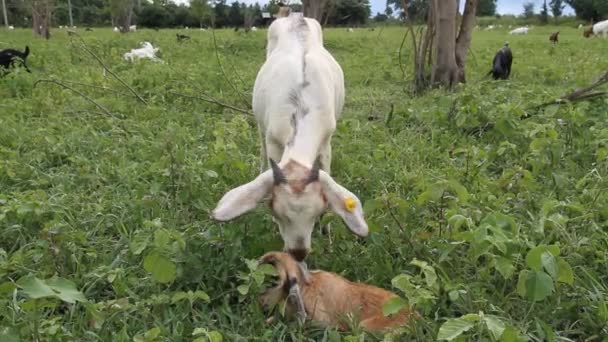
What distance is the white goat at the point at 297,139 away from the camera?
277 cm

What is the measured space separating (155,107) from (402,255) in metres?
Result: 3.84

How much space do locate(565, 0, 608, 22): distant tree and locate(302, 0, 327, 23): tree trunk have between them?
36.2 m

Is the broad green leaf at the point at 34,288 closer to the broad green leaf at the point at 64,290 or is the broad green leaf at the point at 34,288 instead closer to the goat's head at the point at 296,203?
the broad green leaf at the point at 64,290

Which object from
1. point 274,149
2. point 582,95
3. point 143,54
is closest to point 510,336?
point 274,149

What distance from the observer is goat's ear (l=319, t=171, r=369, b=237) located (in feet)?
9.02

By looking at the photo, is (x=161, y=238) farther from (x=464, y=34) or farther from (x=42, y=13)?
(x=42, y=13)

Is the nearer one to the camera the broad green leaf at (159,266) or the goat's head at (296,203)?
the broad green leaf at (159,266)

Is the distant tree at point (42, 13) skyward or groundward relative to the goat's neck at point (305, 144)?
skyward

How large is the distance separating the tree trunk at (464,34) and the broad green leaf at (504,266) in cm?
600

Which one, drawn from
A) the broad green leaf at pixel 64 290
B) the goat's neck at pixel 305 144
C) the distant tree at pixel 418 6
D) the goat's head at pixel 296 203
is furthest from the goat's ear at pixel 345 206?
the distant tree at pixel 418 6

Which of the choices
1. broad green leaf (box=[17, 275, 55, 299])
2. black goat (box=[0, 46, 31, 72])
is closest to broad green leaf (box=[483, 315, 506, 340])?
broad green leaf (box=[17, 275, 55, 299])

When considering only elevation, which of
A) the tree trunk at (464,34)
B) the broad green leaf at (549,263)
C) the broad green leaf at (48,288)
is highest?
the tree trunk at (464,34)

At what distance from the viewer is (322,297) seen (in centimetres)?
258

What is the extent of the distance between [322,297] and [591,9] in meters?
43.2
